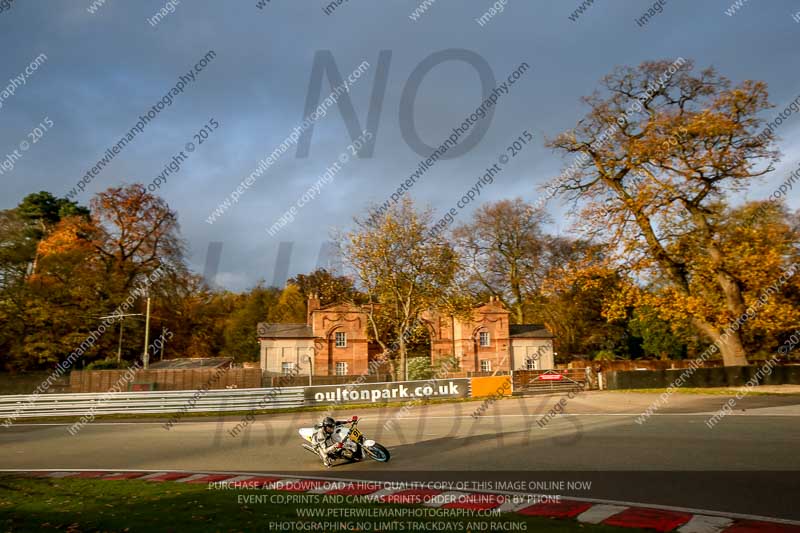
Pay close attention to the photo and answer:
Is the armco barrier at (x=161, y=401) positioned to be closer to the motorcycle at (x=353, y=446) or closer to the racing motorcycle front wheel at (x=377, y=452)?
the motorcycle at (x=353, y=446)

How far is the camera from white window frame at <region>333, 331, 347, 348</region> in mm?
50406

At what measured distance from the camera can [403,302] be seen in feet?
128

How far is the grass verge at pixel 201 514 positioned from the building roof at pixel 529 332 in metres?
46.5

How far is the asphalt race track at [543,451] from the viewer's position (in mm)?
8719

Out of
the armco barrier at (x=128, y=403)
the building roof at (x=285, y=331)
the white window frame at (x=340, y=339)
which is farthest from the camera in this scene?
the white window frame at (x=340, y=339)

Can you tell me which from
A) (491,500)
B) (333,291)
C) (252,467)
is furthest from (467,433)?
(333,291)

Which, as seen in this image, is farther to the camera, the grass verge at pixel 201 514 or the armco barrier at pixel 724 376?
the armco barrier at pixel 724 376

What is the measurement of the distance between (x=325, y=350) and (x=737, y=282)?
32.0 meters

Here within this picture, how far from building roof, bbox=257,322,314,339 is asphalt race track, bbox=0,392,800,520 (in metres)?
24.9

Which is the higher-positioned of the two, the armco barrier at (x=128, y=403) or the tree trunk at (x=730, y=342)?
the tree trunk at (x=730, y=342)

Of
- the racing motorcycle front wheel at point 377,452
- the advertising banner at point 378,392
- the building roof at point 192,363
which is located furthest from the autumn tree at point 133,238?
the racing motorcycle front wheel at point 377,452

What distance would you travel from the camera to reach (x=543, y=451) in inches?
493

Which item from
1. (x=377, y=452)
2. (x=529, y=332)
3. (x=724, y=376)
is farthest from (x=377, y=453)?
(x=529, y=332)

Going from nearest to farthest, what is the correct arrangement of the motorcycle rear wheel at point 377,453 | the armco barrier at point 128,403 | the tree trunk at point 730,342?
the motorcycle rear wheel at point 377,453 < the armco barrier at point 128,403 < the tree trunk at point 730,342
